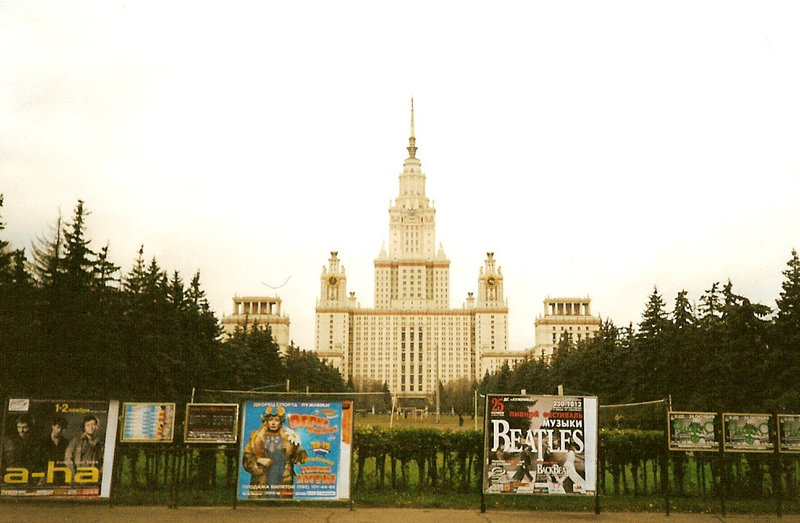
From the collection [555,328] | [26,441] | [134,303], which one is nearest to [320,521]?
[26,441]

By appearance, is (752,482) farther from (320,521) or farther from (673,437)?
(320,521)

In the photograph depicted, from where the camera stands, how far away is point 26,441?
1639 centimetres

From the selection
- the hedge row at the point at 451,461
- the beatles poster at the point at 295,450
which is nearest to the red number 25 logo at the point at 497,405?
the hedge row at the point at 451,461

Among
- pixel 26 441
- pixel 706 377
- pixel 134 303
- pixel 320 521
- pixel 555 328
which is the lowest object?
pixel 320 521

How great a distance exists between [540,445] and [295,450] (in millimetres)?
5149

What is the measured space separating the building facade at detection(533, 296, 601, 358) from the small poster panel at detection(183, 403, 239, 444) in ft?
567

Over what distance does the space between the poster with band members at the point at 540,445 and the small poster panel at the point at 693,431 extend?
1.76 meters

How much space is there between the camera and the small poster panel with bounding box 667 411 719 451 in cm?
1714

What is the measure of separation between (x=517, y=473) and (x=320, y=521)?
4.27m

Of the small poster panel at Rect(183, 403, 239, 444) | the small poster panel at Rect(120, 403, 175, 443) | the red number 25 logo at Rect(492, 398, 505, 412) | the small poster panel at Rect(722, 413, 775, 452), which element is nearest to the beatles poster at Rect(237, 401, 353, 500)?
the small poster panel at Rect(183, 403, 239, 444)

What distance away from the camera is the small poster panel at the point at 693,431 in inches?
675

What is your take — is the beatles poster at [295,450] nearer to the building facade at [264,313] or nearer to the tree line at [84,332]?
the tree line at [84,332]

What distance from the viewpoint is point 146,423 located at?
16.9m

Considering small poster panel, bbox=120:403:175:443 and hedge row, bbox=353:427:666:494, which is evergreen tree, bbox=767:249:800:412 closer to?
hedge row, bbox=353:427:666:494
